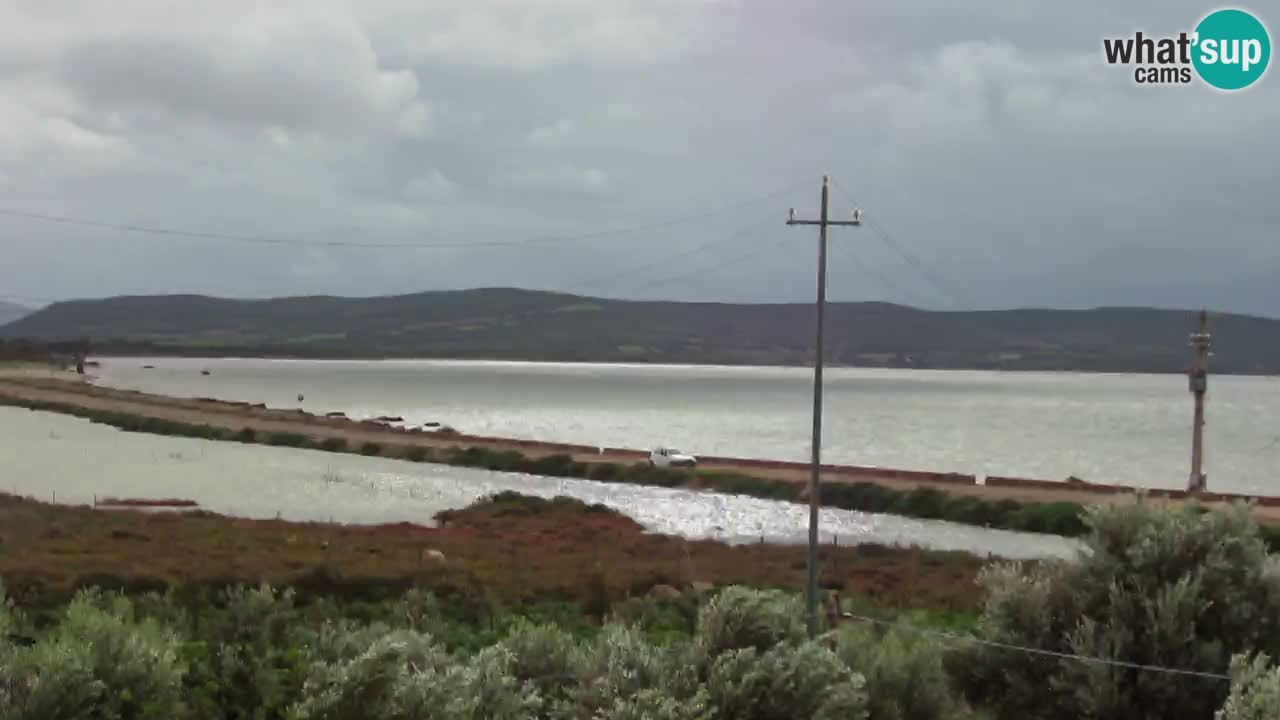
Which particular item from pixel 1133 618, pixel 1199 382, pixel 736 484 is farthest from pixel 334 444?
pixel 1133 618

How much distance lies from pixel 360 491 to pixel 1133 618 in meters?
58.4

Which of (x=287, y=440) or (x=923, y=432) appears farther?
(x=923, y=432)

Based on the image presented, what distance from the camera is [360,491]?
68750 mm

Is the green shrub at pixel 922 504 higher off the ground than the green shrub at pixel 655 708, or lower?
lower

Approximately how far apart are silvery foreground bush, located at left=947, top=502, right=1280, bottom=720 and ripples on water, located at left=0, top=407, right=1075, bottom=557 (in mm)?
29796

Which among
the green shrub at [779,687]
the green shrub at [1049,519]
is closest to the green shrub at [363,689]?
Answer: the green shrub at [779,687]

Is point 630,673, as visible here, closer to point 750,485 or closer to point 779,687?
point 779,687

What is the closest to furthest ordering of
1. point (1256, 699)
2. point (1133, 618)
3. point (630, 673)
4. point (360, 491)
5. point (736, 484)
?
1. point (1256, 699)
2. point (630, 673)
3. point (1133, 618)
4. point (360, 491)
5. point (736, 484)

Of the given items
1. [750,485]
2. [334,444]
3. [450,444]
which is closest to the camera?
[750,485]

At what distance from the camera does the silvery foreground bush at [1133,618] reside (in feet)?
46.9

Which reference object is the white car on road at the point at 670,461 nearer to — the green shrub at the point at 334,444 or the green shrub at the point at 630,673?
the green shrub at the point at 334,444

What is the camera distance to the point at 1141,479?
87.4 metres

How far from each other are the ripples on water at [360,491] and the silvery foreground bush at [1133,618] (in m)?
29.8

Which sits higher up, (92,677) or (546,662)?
(92,677)
